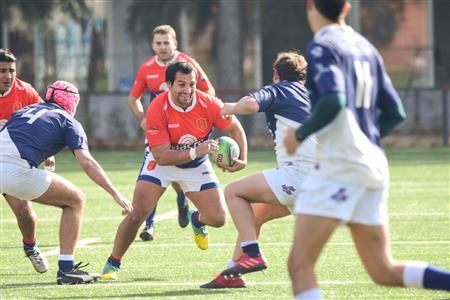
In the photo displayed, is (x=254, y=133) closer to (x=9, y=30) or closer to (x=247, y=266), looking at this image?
(x=9, y=30)

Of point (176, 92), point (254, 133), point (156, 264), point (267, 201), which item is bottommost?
point (254, 133)

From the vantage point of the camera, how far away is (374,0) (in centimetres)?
3319

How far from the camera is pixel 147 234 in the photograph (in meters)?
12.4

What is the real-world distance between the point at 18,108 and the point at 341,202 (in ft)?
18.0

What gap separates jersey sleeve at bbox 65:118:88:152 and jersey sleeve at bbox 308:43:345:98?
10.3 feet

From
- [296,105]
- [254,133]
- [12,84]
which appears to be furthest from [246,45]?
[296,105]

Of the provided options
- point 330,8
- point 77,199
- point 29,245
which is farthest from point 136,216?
point 330,8

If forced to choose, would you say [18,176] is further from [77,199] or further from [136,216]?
[136,216]

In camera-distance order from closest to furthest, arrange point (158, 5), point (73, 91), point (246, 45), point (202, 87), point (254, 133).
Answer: point (73, 91) → point (202, 87) → point (254, 133) → point (158, 5) → point (246, 45)

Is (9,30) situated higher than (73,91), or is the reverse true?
(73,91)

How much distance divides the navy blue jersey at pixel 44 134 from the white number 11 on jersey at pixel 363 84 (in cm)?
321

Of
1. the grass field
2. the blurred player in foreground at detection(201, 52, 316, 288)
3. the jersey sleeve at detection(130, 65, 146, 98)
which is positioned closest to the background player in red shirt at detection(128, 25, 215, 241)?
the jersey sleeve at detection(130, 65, 146, 98)

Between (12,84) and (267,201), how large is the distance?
11.1ft

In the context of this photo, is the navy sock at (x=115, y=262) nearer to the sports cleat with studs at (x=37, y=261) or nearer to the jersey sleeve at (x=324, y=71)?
the sports cleat with studs at (x=37, y=261)
